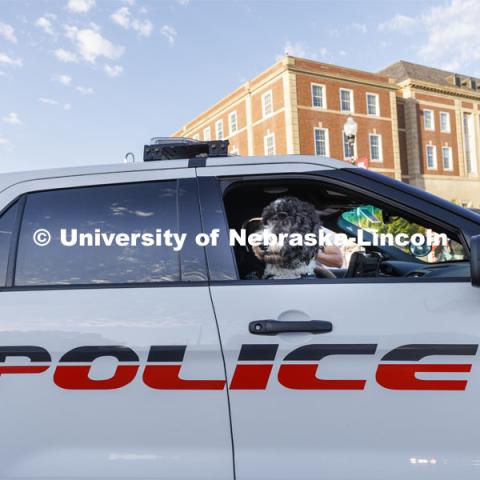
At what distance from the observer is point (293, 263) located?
7.01ft

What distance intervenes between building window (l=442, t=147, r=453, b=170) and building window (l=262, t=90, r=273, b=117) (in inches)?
632

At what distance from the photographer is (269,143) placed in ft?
102

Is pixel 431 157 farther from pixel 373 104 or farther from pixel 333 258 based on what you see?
pixel 333 258

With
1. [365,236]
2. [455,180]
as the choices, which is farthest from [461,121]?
[365,236]

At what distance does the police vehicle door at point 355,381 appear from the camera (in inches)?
67.7

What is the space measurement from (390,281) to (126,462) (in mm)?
1259

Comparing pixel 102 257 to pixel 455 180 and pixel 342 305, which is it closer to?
pixel 342 305

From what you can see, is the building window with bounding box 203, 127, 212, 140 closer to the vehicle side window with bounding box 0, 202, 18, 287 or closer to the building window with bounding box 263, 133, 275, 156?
the building window with bounding box 263, 133, 275, 156

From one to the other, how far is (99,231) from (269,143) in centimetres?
2978

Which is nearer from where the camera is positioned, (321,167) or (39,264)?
(39,264)

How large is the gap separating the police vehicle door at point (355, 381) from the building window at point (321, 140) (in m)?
29.3

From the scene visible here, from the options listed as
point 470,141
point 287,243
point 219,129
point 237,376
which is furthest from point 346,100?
point 237,376

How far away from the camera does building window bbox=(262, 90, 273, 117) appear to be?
1214 inches

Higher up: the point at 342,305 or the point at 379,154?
the point at 379,154
